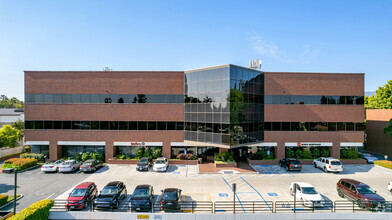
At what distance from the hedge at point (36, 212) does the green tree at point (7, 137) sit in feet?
88.5

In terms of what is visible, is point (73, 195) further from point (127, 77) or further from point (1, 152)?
point (1, 152)

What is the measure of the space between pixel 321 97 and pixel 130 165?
29.2 m

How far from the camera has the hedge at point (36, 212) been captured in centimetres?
1201

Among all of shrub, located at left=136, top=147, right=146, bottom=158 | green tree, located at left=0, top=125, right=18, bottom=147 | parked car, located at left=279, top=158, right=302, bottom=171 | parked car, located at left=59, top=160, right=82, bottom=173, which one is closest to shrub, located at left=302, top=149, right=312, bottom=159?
parked car, located at left=279, top=158, right=302, bottom=171

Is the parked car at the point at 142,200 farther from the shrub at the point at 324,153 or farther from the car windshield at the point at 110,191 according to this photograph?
the shrub at the point at 324,153

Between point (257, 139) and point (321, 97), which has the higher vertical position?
point (321, 97)

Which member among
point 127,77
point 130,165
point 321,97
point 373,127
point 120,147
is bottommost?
point 130,165

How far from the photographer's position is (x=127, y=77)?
95.8 ft

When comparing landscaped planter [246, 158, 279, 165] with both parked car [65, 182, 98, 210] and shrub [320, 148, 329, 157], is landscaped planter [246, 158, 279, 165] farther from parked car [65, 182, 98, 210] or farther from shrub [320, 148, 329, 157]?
parked car [65, 182, 98, 210]

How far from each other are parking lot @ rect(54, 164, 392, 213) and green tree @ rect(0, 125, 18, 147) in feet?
63.7

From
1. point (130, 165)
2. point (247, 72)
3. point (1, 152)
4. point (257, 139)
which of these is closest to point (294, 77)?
point (247, 72)

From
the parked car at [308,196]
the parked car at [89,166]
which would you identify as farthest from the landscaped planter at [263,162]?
the parked car at [89,166]

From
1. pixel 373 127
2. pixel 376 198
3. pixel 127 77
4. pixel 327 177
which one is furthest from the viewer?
pixel 373 127

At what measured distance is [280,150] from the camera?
95.7ft
